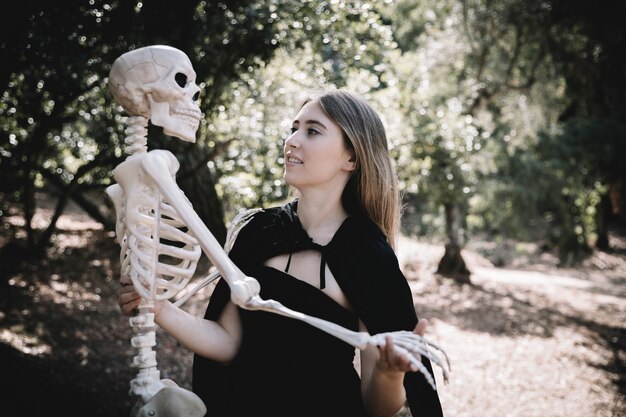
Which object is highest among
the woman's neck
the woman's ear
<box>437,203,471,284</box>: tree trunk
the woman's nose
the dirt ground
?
the woman's nose

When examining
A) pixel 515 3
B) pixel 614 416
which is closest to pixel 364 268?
pixel 614 416

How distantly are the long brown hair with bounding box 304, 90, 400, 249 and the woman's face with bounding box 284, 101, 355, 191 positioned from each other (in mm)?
41

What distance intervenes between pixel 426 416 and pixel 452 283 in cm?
907

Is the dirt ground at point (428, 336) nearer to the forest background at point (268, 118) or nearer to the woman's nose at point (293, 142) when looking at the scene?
the forest background at point (268, 118)

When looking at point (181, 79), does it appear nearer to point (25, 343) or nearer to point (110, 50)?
point (110, 50)

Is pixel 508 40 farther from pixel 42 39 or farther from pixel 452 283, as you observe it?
pixel 42 39

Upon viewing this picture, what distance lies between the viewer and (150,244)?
161 cm

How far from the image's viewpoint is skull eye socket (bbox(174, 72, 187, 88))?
169 centimetres

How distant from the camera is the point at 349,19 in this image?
436 centimetres

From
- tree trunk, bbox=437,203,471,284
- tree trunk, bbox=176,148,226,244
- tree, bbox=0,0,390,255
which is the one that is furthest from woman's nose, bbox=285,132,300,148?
tree trunk, bbox=437,203,471,284

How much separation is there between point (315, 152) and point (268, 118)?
11.8 ft

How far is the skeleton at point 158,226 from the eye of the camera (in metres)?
1.53

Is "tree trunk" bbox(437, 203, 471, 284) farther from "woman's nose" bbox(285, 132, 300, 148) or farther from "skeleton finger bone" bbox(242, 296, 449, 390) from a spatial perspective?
"skeleton finger bone" bbox(242, 296, 449, 390)

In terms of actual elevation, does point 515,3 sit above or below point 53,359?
above
